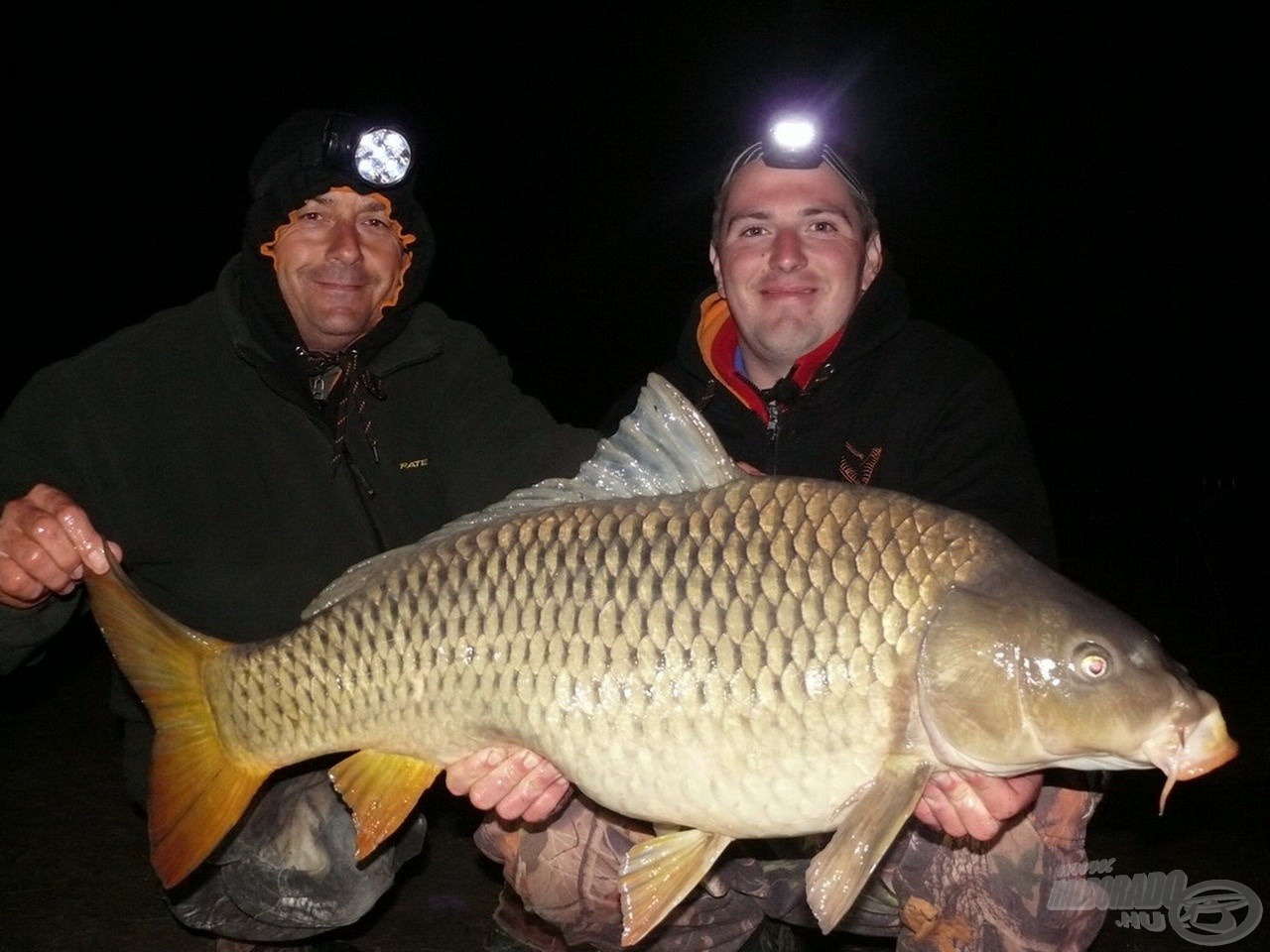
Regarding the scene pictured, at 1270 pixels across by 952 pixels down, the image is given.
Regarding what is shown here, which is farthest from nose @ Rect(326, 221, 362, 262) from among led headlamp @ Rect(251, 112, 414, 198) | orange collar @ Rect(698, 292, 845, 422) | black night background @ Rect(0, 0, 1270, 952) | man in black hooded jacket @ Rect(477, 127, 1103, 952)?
black night background @ Rect(0, 0, 1270, 952)

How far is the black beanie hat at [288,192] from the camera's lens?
2.26 m

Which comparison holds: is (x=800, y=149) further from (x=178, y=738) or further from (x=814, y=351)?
(x=178, y=738)

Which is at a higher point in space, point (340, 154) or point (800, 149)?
point (340, 154)

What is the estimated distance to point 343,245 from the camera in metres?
2.30

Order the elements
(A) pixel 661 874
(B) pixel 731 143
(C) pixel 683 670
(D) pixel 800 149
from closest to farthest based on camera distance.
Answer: (C) pixel 683 670 < (A) pixel 661 874 < (D) pixel 800 149 < (B) pixel 731 143

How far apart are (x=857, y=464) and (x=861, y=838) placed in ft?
2.91

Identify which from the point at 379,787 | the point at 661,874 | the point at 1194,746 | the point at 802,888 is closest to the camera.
A: the point at 1194,746

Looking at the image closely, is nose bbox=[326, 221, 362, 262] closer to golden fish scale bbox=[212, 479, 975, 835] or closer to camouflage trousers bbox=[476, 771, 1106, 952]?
golden fish scale bbox=[212, 479, 975, 835]

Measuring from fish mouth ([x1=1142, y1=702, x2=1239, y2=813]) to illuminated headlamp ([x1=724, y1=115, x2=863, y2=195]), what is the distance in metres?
1.39

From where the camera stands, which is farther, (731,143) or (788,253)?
(731,143)

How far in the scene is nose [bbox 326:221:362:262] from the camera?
2293 millimetres

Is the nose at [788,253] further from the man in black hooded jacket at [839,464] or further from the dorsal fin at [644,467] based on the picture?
the dorsal fin at [644,467]

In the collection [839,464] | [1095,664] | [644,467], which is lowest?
[1095,664]

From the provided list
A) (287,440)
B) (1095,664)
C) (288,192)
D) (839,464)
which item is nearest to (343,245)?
(288,192)
